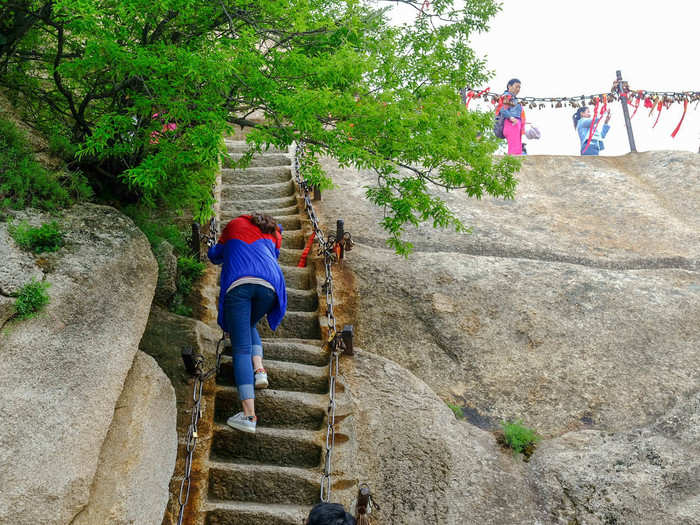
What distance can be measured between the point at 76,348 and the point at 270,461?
2054mm

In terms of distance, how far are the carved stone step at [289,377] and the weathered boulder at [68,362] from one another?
3.68ft

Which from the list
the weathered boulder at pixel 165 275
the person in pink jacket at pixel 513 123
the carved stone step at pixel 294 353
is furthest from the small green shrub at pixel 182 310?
the person in pink jacket at pixel 513 123

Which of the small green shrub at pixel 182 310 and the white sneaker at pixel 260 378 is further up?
the small green shrub at pixel 182 310

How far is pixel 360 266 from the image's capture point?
858cm

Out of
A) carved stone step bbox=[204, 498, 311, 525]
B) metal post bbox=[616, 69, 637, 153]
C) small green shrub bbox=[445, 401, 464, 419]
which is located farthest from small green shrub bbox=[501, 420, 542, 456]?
metal post bbox=[616, 69, 637, 153]

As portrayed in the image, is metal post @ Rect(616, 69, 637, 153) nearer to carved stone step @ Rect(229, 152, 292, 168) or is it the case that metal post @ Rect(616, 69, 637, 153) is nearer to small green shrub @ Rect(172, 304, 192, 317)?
carved stone step @ Rect(229, 152, 292, 168)

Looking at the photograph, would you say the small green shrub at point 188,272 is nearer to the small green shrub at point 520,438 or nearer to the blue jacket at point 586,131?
the small green shrub at point 520,438

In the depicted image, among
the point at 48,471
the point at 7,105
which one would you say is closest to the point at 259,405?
the point at 48,471

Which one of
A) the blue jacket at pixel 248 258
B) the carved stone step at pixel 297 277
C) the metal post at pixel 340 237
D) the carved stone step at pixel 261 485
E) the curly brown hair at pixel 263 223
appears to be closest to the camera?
the carved stone step at pixel 261 485

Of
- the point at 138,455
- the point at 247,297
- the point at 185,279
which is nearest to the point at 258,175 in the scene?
the point at 185,279

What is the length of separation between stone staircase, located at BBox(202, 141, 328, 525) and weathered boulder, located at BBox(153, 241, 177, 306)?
1.20 m

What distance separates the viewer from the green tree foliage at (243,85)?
516cm

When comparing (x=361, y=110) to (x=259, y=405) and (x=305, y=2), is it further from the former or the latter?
(x=259, y=405)

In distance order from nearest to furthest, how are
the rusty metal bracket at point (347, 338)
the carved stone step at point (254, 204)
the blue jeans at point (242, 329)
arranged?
the blue jeans at point (242, 329) → the rusty metal bracket at point (347, 338) → the carved stone step at point (254, 204)
